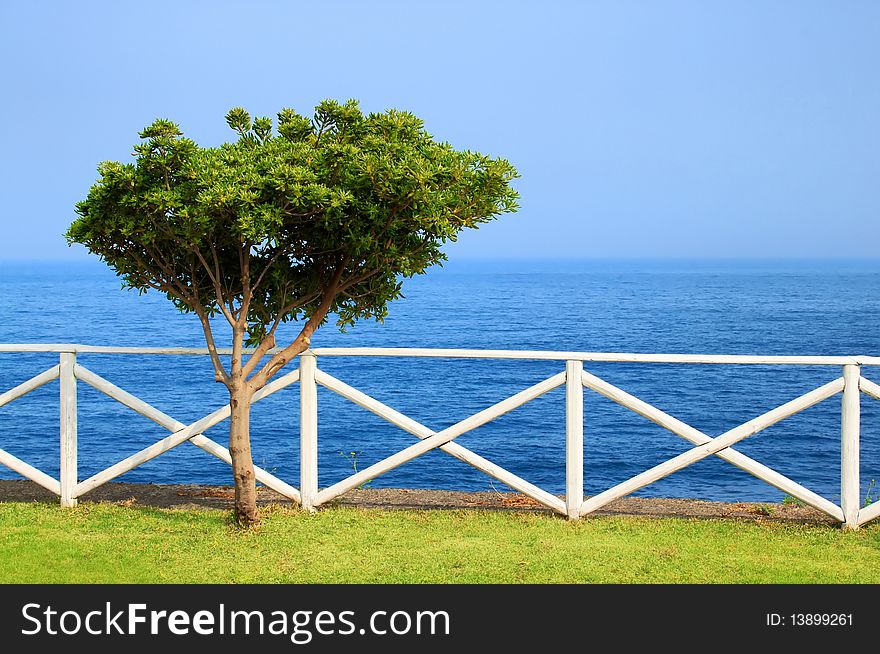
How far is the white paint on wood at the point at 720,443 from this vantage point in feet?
23.0

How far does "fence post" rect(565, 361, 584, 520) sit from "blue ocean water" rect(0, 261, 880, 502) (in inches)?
143

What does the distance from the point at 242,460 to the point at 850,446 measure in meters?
4.42

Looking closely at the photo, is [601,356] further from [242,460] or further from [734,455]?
[242,460]

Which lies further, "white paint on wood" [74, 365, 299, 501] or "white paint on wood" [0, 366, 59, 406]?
"white paint on wood" [0, 366, 59, 406]

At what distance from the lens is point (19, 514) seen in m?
7.60

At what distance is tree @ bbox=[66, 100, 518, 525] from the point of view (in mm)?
6418

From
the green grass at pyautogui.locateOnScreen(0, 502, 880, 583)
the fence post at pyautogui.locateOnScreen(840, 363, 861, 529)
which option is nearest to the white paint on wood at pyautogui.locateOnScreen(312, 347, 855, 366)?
the fence post at pyautogui.locateOnScreen(840, 363, 861, 529)

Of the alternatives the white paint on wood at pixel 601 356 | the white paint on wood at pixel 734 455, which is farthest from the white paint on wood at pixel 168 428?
the white paint on wood at pixel 734 455

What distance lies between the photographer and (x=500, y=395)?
32.6 metres

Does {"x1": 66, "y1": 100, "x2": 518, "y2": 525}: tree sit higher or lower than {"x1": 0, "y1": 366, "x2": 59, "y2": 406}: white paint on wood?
higher

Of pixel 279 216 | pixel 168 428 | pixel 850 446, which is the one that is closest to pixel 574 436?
pixel 850 446

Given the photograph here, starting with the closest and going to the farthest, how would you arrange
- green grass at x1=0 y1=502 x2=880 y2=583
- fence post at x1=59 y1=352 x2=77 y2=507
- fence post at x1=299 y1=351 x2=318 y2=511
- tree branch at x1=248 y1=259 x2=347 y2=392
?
green grass at x1=0 y1=502 x2=880 y2=583 < tree branch at x1=248 y1=259 x2=347 y2=392 < fence post at x1=299 y1=351 x2=318 y2=511 < fence post at x1=59 y1=352 x2=77 y2=507

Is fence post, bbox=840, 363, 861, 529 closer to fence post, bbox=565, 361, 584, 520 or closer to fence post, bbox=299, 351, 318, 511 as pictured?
fence post, bbox=565, 361, 584, 520

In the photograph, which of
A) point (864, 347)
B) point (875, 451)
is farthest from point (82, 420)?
point (864, 347)
